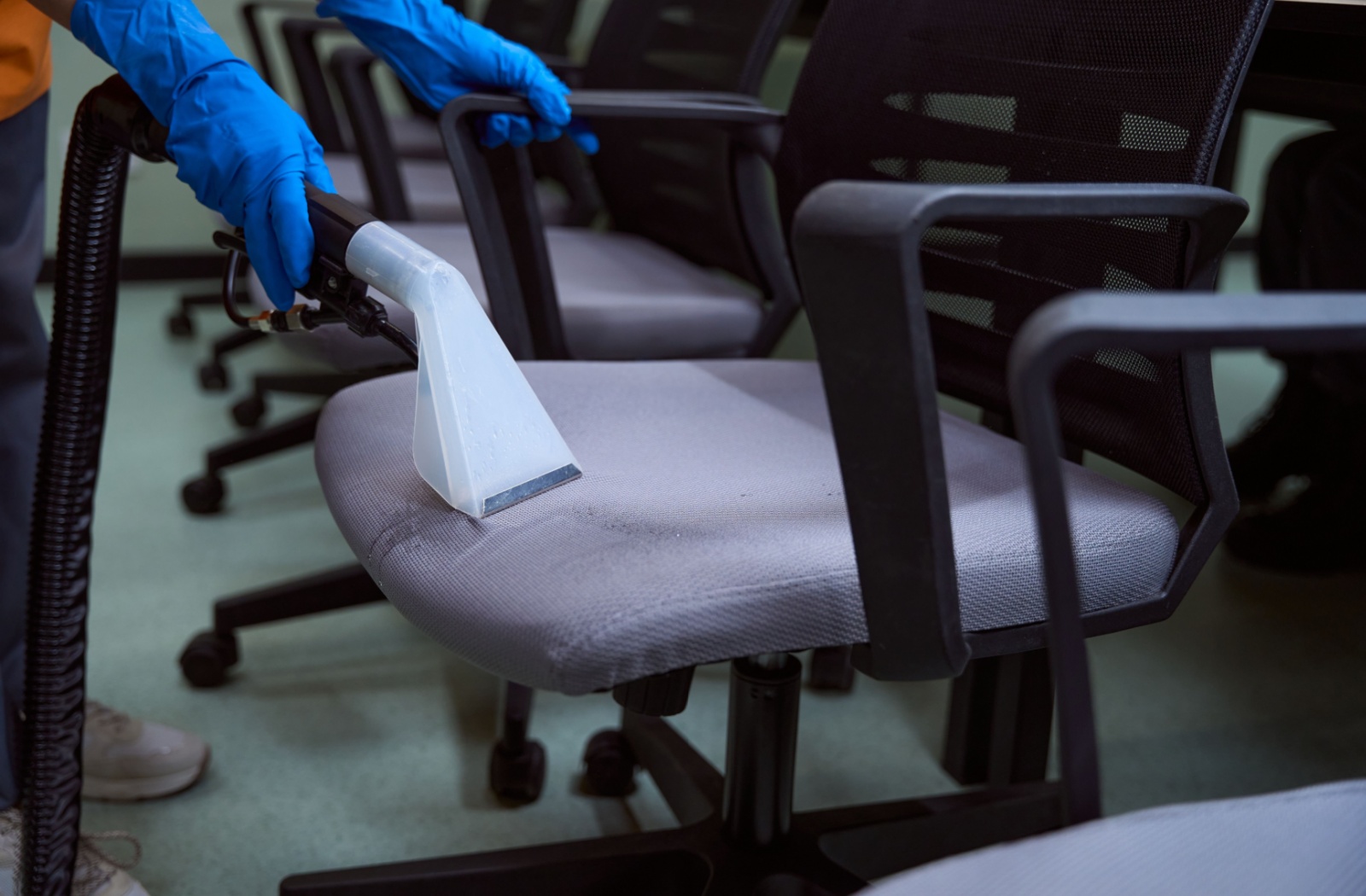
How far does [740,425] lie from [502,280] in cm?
29

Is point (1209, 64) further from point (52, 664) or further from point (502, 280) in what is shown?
point (52, 664)

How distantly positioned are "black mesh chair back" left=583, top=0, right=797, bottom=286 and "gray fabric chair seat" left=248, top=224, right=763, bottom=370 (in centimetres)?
6

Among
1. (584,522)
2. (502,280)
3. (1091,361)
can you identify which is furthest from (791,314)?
(584,522)

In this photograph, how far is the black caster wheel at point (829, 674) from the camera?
4.59 feet

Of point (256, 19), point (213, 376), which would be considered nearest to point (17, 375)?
point (213, 376)

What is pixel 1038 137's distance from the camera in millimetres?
829

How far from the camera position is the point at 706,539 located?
24.4 inches

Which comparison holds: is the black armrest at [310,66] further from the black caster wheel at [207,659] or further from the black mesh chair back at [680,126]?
the black caster wheel at [207,659]

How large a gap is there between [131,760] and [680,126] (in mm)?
919

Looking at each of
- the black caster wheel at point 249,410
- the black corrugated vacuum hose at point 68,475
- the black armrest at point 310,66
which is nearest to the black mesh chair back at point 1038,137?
the black corrugated vacuum hose at point 68,475

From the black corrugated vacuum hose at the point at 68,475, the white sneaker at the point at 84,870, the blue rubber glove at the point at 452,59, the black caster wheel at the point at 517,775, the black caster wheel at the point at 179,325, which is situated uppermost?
the blue rubber glove at the point at 452,59

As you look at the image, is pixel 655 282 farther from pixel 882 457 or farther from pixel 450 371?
pixel 882 457

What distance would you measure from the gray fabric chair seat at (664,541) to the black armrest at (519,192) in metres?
0.17

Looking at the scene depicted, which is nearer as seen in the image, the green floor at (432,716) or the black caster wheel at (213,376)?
the green floor at (432,716)
